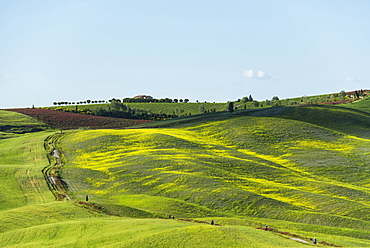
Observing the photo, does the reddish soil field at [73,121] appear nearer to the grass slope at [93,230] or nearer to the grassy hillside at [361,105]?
the grassy hillside at [361,105]

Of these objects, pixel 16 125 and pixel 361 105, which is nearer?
pixel 16 125

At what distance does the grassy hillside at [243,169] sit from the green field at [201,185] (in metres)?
0.24

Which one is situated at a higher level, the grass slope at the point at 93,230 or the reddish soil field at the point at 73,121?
the reddish soil field at the point at 73,121

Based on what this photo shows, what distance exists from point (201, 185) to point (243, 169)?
44.1 ft

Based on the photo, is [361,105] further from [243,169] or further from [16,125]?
[16,125]

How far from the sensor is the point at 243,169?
8638 centimetres

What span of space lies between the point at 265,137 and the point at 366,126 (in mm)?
29170

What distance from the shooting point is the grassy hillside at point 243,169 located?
66625mm

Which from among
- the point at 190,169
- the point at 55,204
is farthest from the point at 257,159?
the point at 55,204

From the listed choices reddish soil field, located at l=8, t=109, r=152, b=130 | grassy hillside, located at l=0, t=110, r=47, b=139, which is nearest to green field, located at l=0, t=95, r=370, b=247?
grassy hillside, located at l=0, t=110, r=47, b=139

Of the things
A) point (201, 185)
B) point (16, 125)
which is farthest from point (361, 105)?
point (16, 125)

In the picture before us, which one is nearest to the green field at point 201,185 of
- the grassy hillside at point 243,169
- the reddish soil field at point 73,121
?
the grassy hillside at point 243,169

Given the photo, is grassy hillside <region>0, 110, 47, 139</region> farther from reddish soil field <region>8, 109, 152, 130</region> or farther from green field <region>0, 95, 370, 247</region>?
green field <region>0, 95, 370, 247</region>

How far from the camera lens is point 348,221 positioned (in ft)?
205
